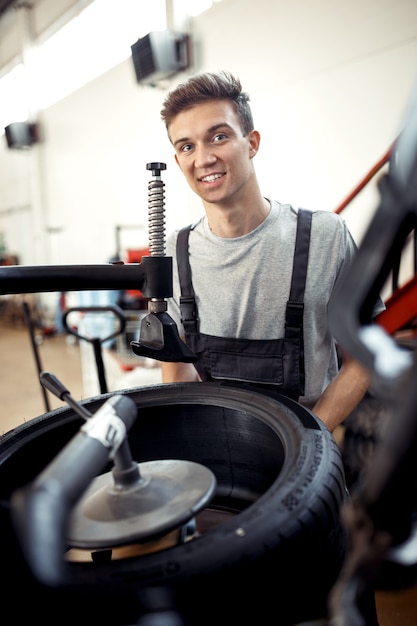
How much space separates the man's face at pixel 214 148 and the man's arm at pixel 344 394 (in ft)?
2.04

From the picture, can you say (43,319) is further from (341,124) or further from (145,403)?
(145,403)

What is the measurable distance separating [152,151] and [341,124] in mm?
2373

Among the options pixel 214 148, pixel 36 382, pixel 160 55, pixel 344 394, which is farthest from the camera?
→ pixel 36 382

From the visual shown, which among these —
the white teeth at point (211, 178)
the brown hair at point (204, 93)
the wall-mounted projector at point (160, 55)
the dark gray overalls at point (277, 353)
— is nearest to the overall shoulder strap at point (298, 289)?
the dark gray overalls at point (277, 353)

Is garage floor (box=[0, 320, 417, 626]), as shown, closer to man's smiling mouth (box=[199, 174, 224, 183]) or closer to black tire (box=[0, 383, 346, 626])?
black tire (box=[0, 383, 346, 626])

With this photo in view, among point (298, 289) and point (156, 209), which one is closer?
point (156, 209)

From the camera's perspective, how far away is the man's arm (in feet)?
4.07

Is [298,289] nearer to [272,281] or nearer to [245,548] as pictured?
[272,281]

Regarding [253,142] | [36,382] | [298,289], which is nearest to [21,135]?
[36,382]

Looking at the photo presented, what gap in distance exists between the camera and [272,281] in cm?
139

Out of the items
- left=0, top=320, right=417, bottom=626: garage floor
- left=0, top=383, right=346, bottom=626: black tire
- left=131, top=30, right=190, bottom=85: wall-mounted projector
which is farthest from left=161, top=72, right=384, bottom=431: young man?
left=131, top=30, right=190, bottom=85: wall-mounted projector

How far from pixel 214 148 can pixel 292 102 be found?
2140 millimetres

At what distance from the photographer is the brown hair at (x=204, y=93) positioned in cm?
133

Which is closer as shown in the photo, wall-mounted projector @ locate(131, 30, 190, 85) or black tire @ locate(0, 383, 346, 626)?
black tire @ locate(0, 383, 346, 626)
